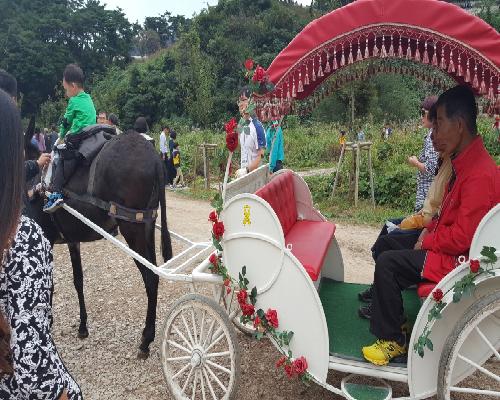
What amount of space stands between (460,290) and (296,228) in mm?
1638

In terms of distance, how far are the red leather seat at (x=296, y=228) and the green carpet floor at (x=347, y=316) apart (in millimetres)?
423

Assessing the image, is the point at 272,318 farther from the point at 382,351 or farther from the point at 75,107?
the point at 75,107

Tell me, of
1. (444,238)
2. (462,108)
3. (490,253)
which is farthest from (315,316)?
(462,108)

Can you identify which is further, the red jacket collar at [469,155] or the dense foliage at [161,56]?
the dense foliage at [161,56]

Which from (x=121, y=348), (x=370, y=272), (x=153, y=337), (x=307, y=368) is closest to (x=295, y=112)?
(x=307, y=368)

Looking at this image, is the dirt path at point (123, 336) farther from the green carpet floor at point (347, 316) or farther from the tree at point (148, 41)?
the tree at point (148, 41)

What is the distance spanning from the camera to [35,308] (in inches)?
42.2

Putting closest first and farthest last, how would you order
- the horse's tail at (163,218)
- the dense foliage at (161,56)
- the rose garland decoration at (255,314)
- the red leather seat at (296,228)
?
the rose garland decoration at (255,314) → the red leather seat at (296,228) → the horse's tail at (163,218) → the dense foliage at (161,56)

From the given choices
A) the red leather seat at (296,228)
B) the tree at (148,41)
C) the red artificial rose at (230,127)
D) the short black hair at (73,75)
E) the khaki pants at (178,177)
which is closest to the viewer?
the red artificial rose at (230,127)

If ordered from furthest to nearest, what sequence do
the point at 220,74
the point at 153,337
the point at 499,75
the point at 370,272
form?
the point at 220,74, the point at 370,272, the point at 153,337, the point at 499,75

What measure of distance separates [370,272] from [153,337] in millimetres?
2846

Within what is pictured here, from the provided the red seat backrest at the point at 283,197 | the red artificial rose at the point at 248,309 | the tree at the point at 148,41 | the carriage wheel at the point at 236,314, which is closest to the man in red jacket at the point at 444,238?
the red artificial rose at the point at 248,309

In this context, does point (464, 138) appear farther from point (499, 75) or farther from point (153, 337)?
point (153, 337)

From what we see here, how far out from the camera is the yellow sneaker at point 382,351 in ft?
8.10
